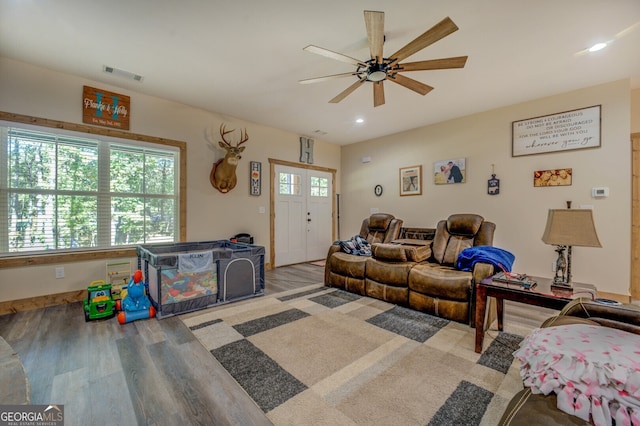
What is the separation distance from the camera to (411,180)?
539 centimetres

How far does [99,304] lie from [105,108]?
2.53 m

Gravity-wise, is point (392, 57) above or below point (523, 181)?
above

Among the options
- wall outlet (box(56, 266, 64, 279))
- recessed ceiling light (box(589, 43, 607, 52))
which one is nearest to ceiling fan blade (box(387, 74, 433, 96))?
recessed ceiling light (box(589, 43, 607, 52))

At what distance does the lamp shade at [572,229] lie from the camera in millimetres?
1924

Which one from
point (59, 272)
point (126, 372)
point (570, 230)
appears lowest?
point (126, 372)

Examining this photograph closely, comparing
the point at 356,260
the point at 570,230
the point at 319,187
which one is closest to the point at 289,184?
the point at 319,187

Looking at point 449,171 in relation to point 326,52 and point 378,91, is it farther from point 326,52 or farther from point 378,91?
point 326,52

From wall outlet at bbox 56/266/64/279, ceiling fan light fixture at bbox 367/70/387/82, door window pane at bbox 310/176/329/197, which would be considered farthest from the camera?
door window pane at bbox 310/176/329/197

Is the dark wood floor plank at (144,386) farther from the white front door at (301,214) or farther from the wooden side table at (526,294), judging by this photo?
the white front door at (301,214)

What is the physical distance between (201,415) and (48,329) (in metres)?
2.22

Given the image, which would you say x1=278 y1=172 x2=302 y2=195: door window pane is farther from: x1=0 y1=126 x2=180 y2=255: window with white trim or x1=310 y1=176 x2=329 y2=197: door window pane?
x1=0 y1=126 x2=180 y2=255: window with white trim

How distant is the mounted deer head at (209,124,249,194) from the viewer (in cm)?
449

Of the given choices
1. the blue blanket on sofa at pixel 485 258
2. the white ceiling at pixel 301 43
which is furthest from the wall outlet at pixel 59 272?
the blue blanket on sofa at pixel 485 258

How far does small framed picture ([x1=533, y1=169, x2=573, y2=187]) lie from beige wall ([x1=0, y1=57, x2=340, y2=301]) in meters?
3.99
